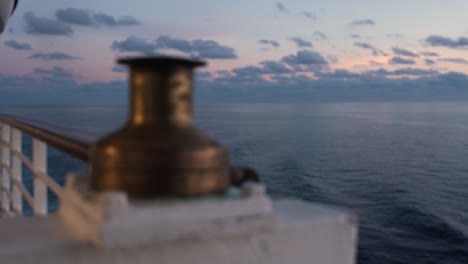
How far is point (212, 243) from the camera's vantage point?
2.63 ft

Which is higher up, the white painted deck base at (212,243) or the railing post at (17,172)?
the white painted deck base at (212,243)

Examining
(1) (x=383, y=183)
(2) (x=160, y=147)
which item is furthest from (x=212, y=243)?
(1) (x=383, y=183)

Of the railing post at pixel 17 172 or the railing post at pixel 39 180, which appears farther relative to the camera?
the railing post at pixel 17 172

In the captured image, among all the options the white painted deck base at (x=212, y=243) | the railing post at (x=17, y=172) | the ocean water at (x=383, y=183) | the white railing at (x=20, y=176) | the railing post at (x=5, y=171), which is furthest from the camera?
the ocean water at (x=383, y=183)

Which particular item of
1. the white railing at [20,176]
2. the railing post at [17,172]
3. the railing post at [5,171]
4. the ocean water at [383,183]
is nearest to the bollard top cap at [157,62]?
the white railing at [20,176]

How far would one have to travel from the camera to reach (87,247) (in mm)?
762

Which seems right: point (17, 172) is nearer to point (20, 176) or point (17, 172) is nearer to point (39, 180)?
point (20, 176)

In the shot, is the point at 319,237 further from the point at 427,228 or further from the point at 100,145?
the point at 427,228

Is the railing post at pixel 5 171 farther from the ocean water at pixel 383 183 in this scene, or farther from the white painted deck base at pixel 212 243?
the ocean water at pixel 383 183

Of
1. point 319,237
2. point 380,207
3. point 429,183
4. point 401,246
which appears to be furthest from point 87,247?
point 429,183

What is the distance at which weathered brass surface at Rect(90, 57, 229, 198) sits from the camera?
0.77 meters

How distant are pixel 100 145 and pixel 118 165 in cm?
7

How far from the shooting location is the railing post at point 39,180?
85.8 inches

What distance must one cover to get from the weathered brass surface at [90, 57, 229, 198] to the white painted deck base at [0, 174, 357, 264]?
70 mm
